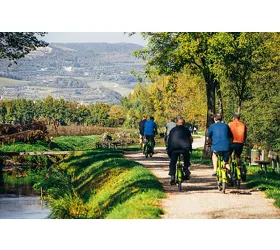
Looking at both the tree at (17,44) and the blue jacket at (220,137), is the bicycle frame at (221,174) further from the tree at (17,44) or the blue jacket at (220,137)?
the tree at (17,44)

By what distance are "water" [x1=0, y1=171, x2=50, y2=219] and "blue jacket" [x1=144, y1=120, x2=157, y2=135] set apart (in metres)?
4.73

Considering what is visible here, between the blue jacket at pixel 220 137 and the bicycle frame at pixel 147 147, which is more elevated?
the blue jacket at pixel 220 137

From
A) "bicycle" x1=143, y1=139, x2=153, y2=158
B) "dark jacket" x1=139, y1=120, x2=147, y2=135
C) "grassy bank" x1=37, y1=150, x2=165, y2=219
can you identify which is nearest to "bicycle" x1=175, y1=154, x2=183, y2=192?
"grassy bank" x1=37, y1=150, x2=165, y2=219

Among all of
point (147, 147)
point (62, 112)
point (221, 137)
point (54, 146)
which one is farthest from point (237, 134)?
point (54, 146)

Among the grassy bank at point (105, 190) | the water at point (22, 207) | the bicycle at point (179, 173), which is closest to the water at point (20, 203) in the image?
the water at point (22, 207)

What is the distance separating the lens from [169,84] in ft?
104

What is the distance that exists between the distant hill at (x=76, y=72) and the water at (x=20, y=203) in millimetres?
3573

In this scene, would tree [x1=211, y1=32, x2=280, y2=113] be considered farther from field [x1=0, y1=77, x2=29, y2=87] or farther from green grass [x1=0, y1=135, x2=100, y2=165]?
green grass [x1=0, y1=135, x2=100, y2=165]

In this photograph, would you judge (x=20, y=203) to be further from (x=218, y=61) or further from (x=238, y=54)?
(x=238, y=54)

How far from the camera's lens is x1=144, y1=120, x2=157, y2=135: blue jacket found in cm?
3155

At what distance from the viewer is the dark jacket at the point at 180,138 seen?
21562 mm
